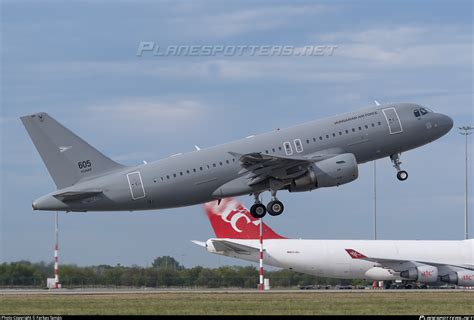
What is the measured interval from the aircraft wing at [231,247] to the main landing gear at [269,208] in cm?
2608

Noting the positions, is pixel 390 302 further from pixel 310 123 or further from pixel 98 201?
pixel 98 201

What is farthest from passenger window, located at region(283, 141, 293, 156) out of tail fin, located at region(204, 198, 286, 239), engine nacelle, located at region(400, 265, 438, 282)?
tail fin, located at region(204, 198, 286, 239)

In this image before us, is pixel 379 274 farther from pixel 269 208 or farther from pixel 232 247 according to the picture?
pixel 269 208

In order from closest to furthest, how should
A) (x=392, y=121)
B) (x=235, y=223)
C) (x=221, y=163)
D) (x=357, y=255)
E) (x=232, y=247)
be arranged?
(x=221, y=163), (x=392, y=121), (x=357, y=255), (x=232, y=247), (x=235, y=223)

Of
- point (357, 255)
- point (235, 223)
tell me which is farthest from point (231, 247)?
point (357, 255)

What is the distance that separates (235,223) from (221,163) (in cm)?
3473

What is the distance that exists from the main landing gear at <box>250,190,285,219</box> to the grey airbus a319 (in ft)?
5.92

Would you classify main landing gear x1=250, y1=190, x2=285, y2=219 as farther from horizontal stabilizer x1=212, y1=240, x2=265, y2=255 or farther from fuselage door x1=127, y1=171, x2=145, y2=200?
horizontal stabilizer x1=212, y1=240, x2=265, y2=255

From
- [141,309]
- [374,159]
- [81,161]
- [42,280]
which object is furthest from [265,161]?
[42,280]

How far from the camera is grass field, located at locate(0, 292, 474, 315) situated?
177 ft

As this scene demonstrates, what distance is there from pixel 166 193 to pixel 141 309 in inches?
625

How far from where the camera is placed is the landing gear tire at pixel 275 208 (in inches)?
2886

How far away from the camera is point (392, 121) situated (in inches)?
2822

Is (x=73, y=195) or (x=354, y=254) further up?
(x=73, y=195)
